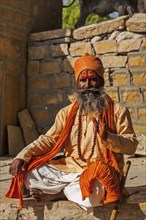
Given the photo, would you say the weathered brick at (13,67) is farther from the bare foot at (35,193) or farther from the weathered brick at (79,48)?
the bare foot at (35,193)

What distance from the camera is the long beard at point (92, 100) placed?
12.5 ft

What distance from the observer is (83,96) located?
3.87m

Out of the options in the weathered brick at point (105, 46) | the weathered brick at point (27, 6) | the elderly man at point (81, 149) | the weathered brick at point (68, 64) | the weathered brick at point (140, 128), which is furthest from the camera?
the weathered brick at point (27, 6)

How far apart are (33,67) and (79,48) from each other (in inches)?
33.8

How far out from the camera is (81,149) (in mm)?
3879

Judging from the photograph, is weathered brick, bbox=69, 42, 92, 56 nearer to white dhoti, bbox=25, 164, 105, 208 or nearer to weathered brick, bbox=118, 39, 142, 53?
weathered brick, bbox=118, 39, 142, 53

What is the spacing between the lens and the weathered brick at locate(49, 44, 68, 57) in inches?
301

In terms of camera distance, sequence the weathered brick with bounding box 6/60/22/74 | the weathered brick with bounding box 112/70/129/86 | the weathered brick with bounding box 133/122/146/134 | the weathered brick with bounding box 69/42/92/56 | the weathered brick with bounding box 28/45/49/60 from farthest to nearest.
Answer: the weathered brick with bounding box 28/45/49/60 → the weathered brick with bounding box 6/60/22/74 → the weathered brick with bounding box 69/42/92/56 → the weathered brick with bounding box 112/70/129/86 → the weathered brick with bounding box 133/122/146/134

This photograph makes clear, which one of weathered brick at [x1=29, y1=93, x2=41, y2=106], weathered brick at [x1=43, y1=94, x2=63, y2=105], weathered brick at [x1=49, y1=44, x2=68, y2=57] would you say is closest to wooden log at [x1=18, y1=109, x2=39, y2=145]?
weathered brick at [x1=29, y1=93, x2=41, y2=106]

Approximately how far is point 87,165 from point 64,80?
3.91 m

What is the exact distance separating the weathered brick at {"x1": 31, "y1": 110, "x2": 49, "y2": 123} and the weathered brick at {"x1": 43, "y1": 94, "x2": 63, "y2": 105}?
156 mm

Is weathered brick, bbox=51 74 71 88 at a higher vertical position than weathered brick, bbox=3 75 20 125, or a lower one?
higher

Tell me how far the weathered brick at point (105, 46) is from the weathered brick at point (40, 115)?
4.17 feet

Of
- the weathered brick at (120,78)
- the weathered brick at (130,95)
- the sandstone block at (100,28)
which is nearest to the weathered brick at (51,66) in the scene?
the sandstone block at (100,28)
